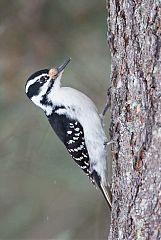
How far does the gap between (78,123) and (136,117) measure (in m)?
1.03

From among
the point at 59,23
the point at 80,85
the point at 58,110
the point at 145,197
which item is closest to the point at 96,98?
the point at 80,85

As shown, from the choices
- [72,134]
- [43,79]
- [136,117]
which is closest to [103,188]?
[72,134]

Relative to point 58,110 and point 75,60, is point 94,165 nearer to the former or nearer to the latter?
point 58,110

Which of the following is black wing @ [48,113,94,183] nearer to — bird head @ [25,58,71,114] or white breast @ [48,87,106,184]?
white breast @ [48,87,106,184]

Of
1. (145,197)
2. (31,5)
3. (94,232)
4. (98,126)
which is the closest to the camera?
(145,197)

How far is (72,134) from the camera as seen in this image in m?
4.23

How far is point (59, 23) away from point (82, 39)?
0.70 ft

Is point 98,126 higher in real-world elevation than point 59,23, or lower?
lower

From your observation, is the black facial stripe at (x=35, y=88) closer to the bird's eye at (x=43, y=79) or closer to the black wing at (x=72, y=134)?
the bird's eye at (x=43, y=79)

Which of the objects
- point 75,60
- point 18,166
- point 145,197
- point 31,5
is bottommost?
point 18,166

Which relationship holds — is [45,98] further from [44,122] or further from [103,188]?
[44,122]

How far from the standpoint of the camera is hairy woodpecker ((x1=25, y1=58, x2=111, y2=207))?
419cm

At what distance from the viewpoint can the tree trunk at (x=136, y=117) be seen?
3.12 metres

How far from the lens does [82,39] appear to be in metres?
5.31
